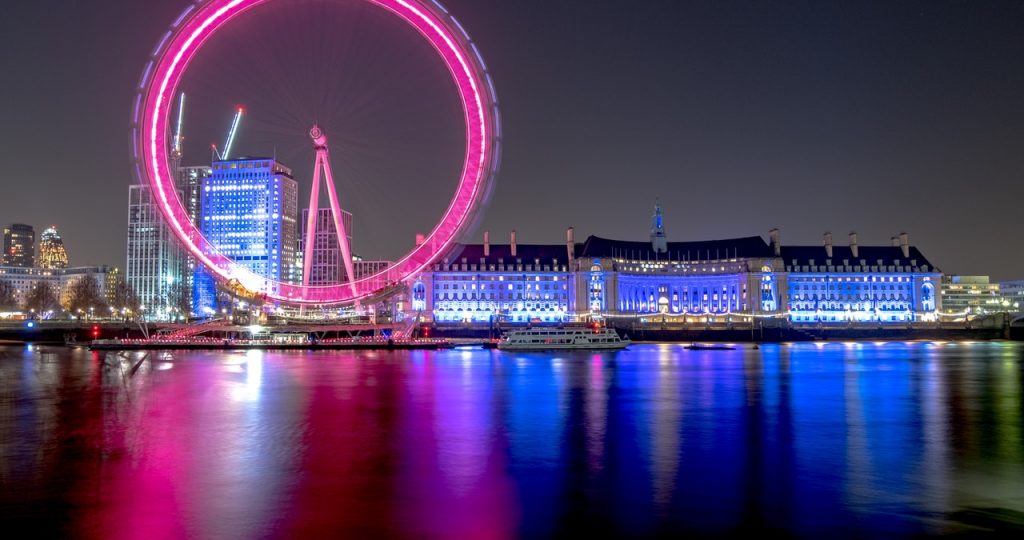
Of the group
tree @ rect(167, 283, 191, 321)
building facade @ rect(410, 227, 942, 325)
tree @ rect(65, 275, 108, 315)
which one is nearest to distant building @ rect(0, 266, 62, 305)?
tree @ rect(167, 283, 191, 321)

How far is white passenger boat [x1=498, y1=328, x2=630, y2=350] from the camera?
70.1 m

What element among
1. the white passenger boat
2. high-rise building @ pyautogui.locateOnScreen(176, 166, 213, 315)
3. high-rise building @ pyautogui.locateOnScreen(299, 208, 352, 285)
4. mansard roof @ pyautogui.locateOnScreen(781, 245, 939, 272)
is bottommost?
the white passenger boat

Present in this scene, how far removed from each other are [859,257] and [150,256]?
425ft

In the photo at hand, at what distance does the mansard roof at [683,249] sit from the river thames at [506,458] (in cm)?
7958

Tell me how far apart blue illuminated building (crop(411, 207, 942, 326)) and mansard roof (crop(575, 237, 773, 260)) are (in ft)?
0.69

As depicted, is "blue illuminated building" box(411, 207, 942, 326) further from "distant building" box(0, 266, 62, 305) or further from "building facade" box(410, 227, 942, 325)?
"distant building" box(0, 266, 62, 305)

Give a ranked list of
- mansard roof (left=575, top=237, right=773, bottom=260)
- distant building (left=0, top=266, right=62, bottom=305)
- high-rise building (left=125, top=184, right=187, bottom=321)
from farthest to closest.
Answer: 1. distant building (left=0, top=266, right=62, bottom=305)
2. high-rise building (left=125, top=184, right=187, bottom=321)
3. mansard roof (left=575, top=237, right=773, bottom=260)

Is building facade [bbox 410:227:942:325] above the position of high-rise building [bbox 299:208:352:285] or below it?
below

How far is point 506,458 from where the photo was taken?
18359 mm

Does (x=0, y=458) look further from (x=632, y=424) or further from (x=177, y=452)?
(x=632, y=424)

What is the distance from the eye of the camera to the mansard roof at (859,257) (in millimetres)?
116562

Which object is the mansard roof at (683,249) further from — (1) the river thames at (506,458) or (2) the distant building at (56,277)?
(2) the distant building at (56,277)

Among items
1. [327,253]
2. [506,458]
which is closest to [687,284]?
[327,253]

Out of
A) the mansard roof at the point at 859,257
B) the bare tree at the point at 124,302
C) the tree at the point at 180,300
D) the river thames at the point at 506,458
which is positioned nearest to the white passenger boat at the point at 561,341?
the river thames at the point at 506,458
